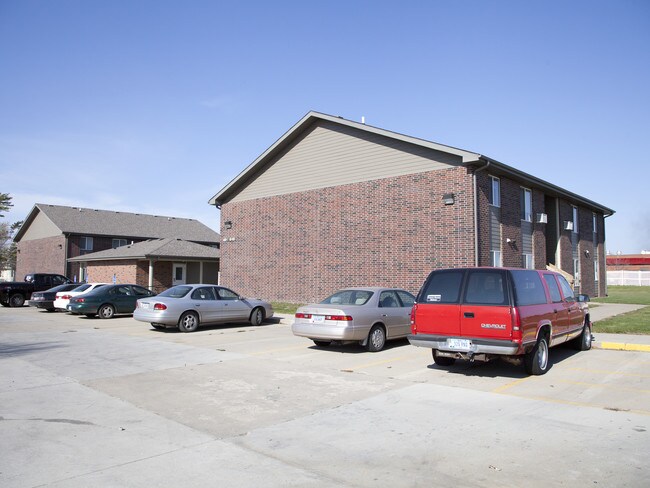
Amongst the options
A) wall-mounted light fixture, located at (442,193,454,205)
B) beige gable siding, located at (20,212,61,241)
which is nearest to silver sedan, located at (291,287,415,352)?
wall-mounted light fixture, located at (442,193,454,205)

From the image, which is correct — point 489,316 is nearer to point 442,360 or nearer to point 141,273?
point 442,360

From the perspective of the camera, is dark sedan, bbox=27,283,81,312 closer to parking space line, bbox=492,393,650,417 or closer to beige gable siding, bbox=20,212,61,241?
parking space line, bbox=492,393,650,417

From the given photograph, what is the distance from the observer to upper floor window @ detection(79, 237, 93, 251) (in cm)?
4575

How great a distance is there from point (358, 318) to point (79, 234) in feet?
133

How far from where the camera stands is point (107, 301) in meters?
20.7

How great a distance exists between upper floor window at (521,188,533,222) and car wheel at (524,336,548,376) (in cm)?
Result: 1532

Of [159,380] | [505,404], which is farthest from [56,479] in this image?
[505,404]

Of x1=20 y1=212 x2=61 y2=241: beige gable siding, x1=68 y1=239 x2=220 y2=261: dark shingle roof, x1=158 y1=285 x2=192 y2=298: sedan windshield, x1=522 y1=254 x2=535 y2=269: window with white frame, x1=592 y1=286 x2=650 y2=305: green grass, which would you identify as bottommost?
x1=592 y1=286 x2=650 y2=305: green grass

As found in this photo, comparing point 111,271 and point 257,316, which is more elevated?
point 111,271

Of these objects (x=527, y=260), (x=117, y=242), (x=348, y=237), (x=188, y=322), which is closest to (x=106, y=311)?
(x=188, y=322)

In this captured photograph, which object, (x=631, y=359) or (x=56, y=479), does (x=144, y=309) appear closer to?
(x=56, y=479)

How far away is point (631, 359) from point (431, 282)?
4910 mm

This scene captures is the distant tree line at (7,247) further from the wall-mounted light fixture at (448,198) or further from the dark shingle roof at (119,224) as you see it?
the wall-mounted light fixture at (448,198)

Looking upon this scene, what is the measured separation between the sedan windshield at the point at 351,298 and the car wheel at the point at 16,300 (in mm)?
23059
